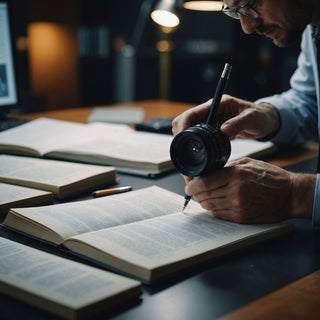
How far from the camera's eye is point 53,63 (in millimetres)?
5387

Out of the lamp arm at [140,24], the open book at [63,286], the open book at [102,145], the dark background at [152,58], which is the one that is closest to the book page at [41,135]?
the open book at [102,145]

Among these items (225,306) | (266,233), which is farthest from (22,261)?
(266,233)

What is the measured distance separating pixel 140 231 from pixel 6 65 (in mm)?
1203

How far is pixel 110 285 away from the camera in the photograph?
671 millimetres

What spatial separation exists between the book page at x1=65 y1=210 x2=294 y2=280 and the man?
0.04 metres

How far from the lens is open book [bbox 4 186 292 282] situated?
757mm

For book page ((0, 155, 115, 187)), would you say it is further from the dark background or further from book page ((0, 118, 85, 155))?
the dark background

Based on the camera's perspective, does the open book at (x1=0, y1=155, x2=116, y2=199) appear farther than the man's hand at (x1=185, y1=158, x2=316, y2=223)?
Yes

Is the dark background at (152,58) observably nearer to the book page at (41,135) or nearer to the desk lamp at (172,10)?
the desk lamp at (172,10)

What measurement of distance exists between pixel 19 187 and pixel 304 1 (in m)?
0.86

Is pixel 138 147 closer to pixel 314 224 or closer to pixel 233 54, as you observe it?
pixel 314 224

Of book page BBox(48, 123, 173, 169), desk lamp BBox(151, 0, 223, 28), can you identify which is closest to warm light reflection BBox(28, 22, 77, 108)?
desk lamp BBox(151, 0, 223, 28)

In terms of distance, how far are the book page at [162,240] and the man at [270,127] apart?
0.15ft

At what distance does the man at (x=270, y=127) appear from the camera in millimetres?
962
